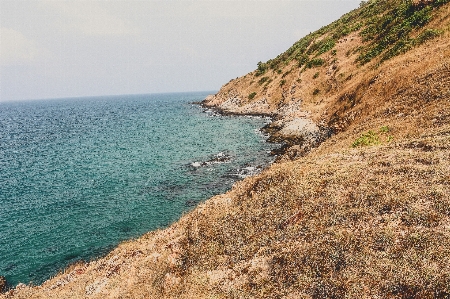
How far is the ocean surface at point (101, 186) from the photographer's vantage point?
87.6 ft

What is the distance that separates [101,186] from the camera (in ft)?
129

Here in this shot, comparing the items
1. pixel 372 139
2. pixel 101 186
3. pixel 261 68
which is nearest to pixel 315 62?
pixel 261 68

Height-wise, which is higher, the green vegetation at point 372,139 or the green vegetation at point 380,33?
the green vegetation at point 380,33

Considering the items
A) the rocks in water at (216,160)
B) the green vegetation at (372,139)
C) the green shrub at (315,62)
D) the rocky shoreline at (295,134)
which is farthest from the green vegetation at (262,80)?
the green vegetation at (372,139)

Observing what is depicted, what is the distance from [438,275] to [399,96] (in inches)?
1111

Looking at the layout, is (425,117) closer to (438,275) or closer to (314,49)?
(438,275)

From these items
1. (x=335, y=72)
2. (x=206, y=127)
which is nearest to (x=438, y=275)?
(x=335, y=72)

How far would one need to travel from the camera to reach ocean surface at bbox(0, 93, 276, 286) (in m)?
26.7

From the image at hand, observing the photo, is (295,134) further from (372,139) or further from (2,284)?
(2,284)

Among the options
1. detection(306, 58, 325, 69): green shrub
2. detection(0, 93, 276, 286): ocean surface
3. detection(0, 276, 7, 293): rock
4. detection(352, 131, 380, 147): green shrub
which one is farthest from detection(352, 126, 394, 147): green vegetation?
detection(306, 58, 325, 69): green shrub

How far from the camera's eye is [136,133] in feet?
253

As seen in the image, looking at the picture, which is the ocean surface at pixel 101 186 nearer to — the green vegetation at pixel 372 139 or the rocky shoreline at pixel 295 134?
the rocky shoreline at pixel 295 134

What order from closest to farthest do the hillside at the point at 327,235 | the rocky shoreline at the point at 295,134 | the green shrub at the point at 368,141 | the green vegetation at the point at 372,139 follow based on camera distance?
the hillside at the point at 327,235, the green shrub at the point at 368,141, the green vegetation at the point at 372,139, the rocky shoreline at the point at 295,134

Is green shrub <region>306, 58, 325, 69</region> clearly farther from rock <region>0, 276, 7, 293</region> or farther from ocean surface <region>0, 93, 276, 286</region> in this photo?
rock <region>0, 276, 7, 293</region>
